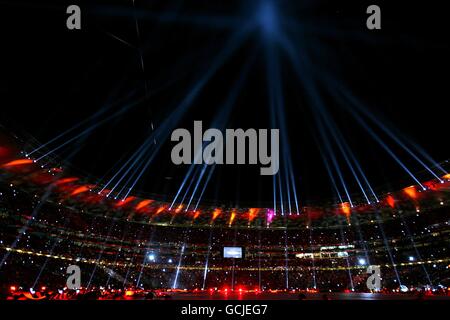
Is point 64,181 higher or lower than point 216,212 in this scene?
lower

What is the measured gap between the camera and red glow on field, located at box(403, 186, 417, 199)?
16.1 metres

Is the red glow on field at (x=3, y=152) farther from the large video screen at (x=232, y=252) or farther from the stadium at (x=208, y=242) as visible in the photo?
the large video screen at (x=232, y=252)

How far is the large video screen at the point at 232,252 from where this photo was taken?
25.4 meters

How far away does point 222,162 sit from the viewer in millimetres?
14141

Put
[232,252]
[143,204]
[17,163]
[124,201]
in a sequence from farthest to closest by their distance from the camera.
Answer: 1. [232,252]
2. [143,204]
3. [124,201]
4. [17,163]

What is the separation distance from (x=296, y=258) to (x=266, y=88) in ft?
62.1

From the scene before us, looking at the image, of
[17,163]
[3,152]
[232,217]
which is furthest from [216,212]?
[3,152]

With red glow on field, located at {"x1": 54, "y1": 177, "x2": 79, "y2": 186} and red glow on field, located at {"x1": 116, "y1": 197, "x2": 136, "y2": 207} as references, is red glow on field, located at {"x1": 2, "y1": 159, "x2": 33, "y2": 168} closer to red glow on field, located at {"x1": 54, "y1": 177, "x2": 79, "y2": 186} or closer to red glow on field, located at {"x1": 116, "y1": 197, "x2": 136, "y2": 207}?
red glow on field, located at {"x1": 54, "y1": 177, "x2": 79, "y2": 186}

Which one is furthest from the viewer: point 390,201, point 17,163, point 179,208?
point 179,208

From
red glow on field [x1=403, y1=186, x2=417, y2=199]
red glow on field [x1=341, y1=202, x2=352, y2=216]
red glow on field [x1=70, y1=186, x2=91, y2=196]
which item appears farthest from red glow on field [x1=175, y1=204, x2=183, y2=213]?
red glow on field [x1=403, y1=186, x2=417, y2=199]

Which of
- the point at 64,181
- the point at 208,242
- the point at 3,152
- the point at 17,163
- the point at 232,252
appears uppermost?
the point at 64,181

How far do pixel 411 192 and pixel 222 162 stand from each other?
973 cm

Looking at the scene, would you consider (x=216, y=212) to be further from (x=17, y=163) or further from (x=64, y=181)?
(x=17, y=163)

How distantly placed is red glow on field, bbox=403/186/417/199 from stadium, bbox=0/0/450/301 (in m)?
0.27
